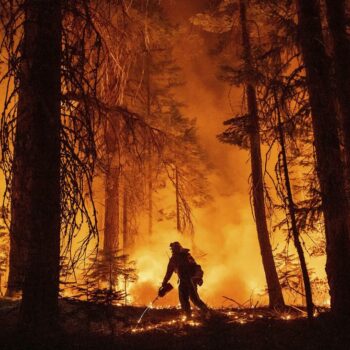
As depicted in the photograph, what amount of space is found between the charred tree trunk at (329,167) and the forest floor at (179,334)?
0.73 metres

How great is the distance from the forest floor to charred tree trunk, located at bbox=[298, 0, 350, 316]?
0.73 metres

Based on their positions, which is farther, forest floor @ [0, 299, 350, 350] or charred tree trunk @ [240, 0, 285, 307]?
charred tree trunk @ [240, 0, 285, 307]

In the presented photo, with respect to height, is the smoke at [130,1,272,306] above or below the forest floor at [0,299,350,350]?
above

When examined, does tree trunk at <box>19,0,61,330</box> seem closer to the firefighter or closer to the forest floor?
the forest floor

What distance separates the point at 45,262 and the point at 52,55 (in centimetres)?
275

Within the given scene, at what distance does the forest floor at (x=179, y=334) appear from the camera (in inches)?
194

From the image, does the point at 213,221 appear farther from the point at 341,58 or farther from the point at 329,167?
the point at 329,167

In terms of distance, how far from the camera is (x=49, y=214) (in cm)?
523

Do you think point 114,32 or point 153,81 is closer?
point 114,32

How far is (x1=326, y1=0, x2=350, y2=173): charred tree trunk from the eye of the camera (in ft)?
24.9

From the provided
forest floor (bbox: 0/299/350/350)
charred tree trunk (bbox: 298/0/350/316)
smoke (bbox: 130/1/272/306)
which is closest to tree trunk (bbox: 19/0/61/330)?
forest floor (bbox: 0/299/350/350)

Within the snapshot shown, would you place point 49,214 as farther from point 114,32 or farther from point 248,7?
point 248,7

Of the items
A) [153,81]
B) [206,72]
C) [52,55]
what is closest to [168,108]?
[153,81]

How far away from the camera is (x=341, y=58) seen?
777 centimetres
